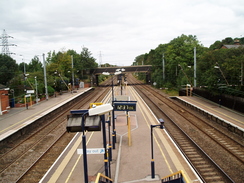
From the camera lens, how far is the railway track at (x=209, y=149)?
10.1 meters

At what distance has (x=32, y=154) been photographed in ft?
43.7

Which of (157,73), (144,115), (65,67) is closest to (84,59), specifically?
(65,67)

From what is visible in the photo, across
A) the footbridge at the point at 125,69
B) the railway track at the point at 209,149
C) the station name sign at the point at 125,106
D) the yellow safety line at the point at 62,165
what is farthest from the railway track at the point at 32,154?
the footbridge at the point at 125,69

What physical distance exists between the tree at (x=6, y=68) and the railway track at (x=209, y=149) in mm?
24595

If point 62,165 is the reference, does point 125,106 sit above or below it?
above

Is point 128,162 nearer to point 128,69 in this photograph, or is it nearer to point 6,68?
point 6,68

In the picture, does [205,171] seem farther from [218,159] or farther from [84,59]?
[84,59]

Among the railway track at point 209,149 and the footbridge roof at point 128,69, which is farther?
the footbridge roof at point 128,69

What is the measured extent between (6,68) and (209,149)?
3018 cm

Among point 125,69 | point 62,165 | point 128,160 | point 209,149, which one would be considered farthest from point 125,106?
point 125,69

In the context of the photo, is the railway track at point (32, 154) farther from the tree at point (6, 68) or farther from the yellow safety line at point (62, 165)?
the tree at point (6, 68)

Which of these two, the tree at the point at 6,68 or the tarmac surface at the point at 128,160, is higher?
the tree at the point at 6,68

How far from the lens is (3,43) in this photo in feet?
128

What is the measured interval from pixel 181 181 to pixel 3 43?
40694 mm
